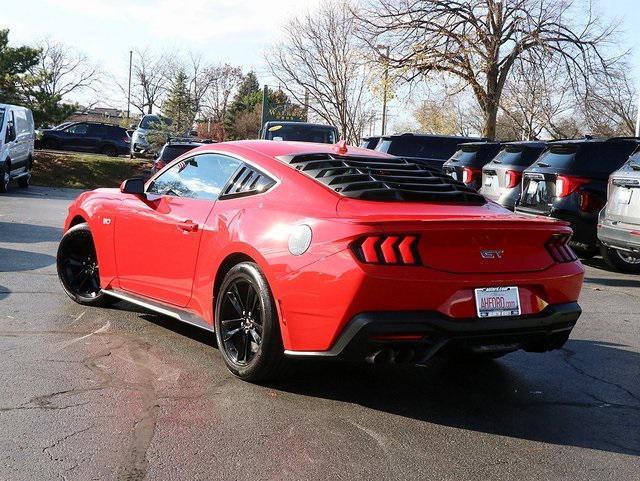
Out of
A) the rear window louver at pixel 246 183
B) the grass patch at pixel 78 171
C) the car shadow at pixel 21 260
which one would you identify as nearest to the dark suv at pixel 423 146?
the car shadow at pixel 21 260

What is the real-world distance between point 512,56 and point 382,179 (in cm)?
2392

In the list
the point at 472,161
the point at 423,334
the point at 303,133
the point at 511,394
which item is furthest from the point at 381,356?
the point at 303,133

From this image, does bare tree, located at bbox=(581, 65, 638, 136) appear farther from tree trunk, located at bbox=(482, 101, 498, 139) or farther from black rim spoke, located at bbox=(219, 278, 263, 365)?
black rim spoke, located at bbox=(219, 278, 263, 365)

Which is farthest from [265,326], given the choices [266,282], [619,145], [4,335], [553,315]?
[619,145]

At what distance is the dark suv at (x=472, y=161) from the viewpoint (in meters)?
14.1

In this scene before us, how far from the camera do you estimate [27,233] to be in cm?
1117

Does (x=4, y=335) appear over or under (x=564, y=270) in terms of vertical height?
under

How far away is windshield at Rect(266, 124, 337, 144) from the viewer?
1863cm

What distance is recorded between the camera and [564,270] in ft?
14.6

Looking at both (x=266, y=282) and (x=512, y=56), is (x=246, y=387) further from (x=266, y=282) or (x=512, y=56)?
(x=512, y=56)

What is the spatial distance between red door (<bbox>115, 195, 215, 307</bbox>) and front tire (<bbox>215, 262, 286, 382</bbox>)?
0.50 m

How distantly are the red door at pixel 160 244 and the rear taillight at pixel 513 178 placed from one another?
794cm

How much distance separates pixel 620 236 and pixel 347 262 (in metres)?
5.78

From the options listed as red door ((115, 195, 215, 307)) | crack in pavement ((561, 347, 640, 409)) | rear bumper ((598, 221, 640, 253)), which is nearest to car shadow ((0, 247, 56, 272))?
red door ((115, 195, 215, 307))
